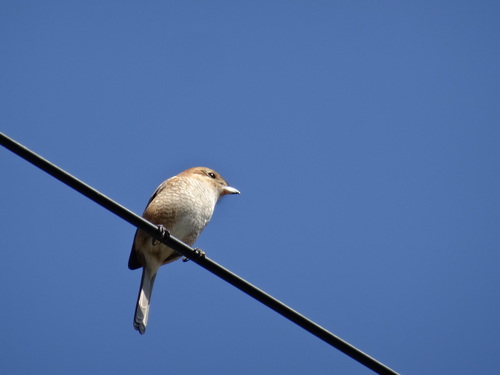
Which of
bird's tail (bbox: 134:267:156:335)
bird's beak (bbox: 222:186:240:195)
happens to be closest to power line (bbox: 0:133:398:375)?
bird's tail (bbox: 134:267:156:335)

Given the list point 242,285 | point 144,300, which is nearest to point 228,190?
point 144,300

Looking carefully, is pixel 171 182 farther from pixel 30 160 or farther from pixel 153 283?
pixel 30 160

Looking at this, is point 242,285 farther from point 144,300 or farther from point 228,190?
point 228,190

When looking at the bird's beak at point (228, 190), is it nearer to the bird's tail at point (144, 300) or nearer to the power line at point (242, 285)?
the bird's tail at point (144, 300)

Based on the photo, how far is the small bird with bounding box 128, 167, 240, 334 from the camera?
19.5 ft

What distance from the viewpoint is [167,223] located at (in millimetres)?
5934

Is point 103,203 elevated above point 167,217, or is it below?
below

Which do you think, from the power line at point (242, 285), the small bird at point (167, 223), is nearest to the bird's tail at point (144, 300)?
the small bird at point (167, 223)

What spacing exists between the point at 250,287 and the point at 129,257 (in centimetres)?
359

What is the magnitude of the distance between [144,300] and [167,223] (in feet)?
2.59

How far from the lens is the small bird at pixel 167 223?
5.93 metres

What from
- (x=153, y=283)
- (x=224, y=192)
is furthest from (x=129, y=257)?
(x=224, y=192)

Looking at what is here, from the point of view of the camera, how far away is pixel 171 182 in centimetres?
633

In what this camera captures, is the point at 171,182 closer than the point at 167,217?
No
